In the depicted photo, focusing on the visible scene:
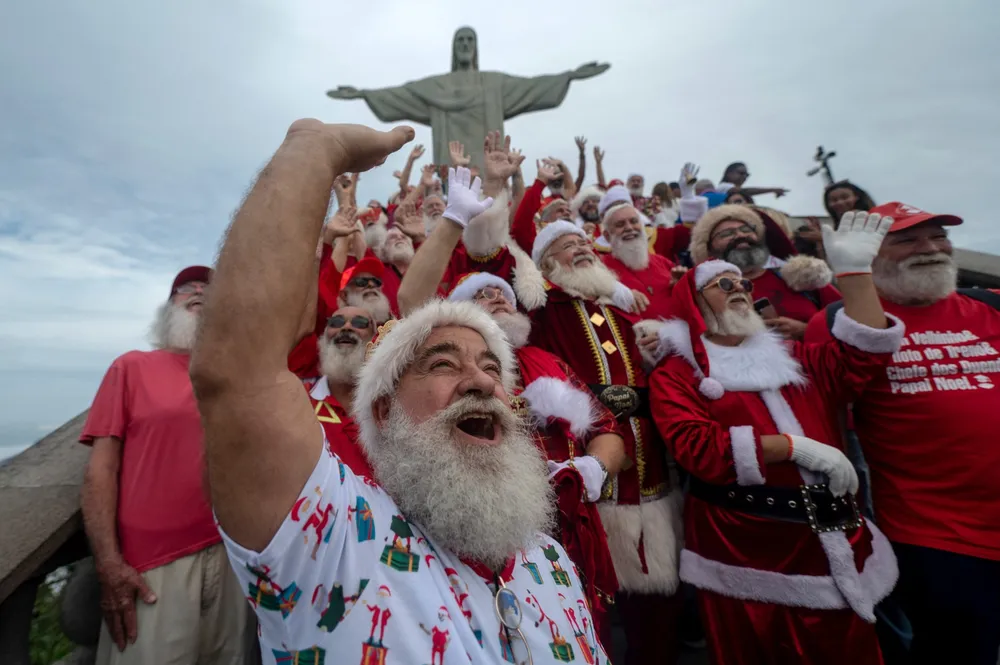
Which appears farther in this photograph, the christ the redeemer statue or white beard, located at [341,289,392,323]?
the christ the redeemer statue

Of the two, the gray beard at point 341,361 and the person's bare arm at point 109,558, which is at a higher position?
the gray beard at point 341,361

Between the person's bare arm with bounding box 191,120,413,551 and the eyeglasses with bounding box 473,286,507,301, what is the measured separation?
232 cm

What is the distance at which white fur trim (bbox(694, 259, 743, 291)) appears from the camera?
3.08 metres

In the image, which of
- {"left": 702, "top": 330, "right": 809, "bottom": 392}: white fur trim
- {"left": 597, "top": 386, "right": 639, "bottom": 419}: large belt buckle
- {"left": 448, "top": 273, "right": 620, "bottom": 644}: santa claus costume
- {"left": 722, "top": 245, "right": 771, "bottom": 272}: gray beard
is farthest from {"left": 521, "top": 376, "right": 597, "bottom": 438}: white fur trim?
{"left": 722, "top": 245, "right": 771, "bottom": 272}: gray beard

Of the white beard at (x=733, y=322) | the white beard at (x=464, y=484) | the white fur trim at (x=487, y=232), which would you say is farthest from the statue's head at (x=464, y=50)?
the white beard at (x=464, y=484)

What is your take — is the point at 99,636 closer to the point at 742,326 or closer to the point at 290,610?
the point at 290,610

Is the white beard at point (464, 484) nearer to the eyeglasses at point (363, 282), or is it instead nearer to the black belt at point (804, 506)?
the black belt at point (804, 506)

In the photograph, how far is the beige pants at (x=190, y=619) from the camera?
211 cm

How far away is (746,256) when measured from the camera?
3852 mm

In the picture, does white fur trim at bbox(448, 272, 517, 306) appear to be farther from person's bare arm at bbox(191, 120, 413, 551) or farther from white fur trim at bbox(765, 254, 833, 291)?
person's bare arm at bbox(191, 120, 413, 551)

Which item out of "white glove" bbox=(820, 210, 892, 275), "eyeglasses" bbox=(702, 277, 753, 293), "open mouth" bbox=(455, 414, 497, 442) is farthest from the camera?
"eyeglasses" bbox=(702, 277, 753, 293)

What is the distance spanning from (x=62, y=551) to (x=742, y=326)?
3.48 metres

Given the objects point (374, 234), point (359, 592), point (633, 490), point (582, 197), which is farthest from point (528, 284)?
point (582, 197)

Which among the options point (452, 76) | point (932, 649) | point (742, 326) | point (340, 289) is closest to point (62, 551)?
point (340, 289)
